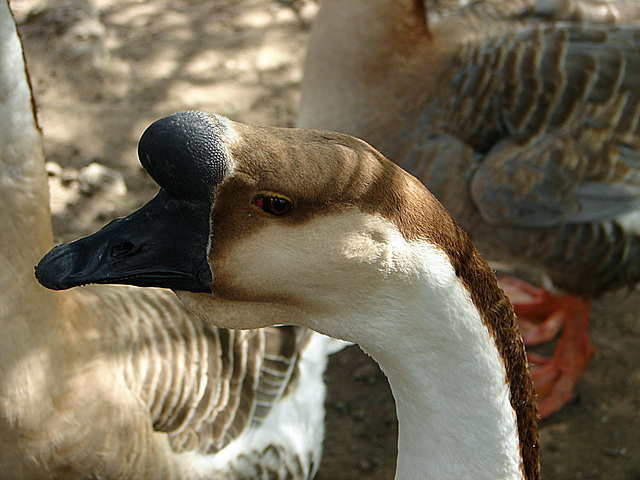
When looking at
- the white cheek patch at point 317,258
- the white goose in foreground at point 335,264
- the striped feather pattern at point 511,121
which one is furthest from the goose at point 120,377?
the striped feather pattern at point 511,121

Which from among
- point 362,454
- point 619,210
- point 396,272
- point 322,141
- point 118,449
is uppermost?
point 322,141

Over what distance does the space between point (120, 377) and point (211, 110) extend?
267 centimetres

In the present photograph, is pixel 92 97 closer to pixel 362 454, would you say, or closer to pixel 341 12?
pixel 341 12

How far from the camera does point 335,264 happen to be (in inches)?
48.6

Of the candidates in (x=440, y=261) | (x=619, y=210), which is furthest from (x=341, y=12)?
(x=440, y=261)

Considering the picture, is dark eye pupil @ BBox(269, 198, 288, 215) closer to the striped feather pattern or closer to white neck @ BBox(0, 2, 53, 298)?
white neck @ BBox(0, 2, 53, 298)

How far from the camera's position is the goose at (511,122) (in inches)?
118

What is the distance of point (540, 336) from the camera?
3.69 m

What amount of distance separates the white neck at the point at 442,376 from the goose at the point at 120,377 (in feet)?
3.40

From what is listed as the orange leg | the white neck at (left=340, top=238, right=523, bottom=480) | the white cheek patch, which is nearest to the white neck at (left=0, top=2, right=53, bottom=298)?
the white cheek patch

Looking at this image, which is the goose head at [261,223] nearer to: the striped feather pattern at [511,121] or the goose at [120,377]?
the goose at [120,377]

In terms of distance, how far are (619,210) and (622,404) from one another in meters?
0.98

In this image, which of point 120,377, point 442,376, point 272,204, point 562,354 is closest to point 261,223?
point 272,204

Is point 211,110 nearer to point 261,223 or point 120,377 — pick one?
point 120,377
